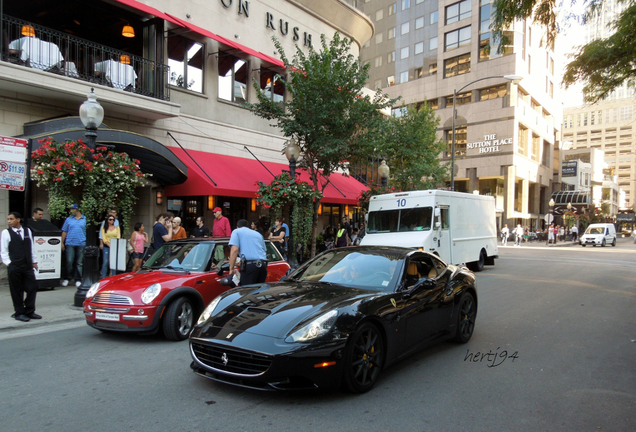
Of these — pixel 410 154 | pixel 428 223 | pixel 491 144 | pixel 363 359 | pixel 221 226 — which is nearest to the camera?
pixel 363 359

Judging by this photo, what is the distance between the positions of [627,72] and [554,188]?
61.8 meters

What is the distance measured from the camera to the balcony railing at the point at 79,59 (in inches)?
448

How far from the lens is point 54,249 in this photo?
34.6 feet

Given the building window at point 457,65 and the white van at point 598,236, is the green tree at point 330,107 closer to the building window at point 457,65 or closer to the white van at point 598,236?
the white van at point 598,236

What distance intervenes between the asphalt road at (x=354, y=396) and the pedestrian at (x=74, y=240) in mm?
4547

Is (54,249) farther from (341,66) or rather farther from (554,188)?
(554,188)

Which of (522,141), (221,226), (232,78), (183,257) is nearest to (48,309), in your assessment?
(183,257)

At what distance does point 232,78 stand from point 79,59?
5846mm

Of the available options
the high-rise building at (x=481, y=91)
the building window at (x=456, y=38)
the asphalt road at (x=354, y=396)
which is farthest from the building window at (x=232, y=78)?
the building window at (x=456, y=38)

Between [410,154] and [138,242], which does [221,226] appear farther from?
[410,154]

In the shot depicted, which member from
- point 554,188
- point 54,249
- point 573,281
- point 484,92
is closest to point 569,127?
point 554,188

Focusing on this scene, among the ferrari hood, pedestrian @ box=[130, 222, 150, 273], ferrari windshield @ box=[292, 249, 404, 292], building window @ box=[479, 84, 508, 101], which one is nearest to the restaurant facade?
pedestrian @ box=[130, 222, 150, 273]

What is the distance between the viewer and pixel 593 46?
9.79 metres

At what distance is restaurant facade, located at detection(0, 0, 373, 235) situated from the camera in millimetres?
11578
